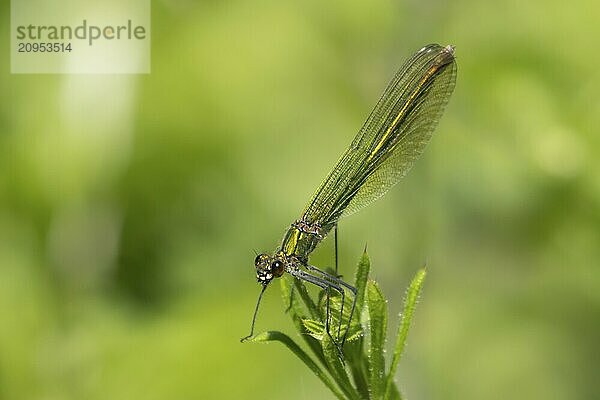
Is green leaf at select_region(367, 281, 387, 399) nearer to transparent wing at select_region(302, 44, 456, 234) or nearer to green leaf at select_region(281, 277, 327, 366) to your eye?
green leaf at select_region(281, 277, 327, 366)

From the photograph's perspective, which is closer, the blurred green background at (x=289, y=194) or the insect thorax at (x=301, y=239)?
the insect thorax at (x=301, y=239)

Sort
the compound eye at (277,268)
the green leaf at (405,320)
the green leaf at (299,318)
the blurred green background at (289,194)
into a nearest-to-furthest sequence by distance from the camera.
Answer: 1. the green leaf at (405,320)
2. the green leaf at (299,318)
3. the compound eye at (277,268)
4. the blurred green background at (289,194)

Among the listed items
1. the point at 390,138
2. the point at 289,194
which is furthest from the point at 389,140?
the point at 289,194

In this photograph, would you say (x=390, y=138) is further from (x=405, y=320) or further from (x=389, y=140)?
(x=405, y=320)

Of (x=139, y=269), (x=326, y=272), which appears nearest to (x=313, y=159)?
(x=139, y=269)

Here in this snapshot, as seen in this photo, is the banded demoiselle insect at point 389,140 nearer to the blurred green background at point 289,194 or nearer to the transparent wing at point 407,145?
the transparent wing at point 407,145
